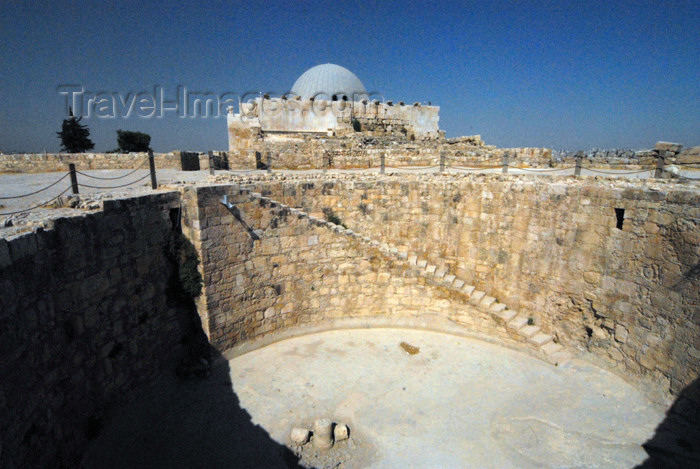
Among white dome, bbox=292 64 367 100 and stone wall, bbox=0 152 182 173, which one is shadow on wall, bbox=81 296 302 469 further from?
white dome, bbox=292 64 367 100

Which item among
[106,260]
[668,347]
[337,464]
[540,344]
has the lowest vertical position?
[337,464]

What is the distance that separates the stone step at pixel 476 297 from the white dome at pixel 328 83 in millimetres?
17478

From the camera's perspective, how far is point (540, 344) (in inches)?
370

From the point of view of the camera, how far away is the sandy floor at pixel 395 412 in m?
6.53

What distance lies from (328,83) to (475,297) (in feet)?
64.9

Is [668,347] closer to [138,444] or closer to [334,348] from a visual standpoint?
[334,348]

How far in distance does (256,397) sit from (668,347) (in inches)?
335

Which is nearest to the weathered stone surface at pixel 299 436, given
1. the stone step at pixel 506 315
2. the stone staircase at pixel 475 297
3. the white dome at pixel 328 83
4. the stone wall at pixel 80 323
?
the stone wall at pixel 80 323

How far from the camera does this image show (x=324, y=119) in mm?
20562

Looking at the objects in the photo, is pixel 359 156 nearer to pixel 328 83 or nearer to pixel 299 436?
pixel 299 436

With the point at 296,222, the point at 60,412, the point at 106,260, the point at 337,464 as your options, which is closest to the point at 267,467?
the point at 337,464

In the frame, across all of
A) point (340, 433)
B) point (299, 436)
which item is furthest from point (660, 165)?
point (299, 436)

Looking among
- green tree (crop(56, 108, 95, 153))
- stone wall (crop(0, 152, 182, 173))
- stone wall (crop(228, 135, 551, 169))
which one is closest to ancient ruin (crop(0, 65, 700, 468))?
stone wall (crop(228, 135, 551, 169))

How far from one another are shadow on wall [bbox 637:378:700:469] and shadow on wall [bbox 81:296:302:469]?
6.30 metres
